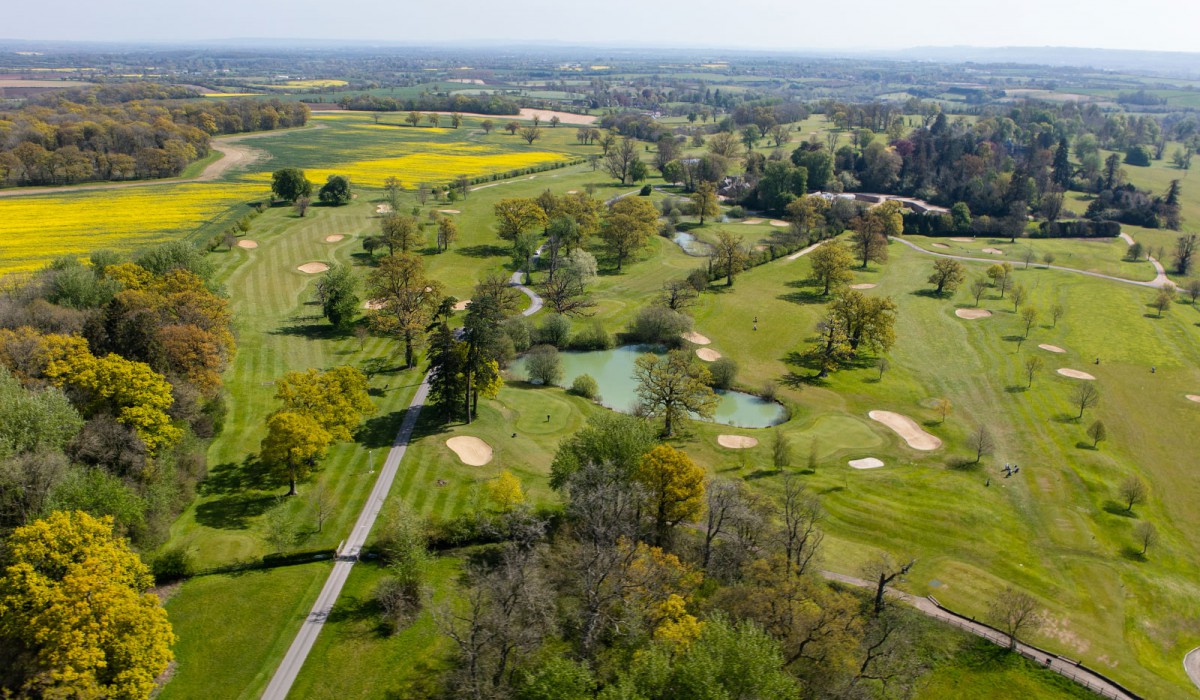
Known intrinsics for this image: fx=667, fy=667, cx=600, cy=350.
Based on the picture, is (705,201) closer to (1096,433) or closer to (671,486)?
(1096,433)

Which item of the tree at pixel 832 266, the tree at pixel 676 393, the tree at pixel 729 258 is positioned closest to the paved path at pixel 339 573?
the tree at pixel 676 393

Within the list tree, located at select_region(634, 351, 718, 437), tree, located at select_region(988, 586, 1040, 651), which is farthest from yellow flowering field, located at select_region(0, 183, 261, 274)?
tree, located at select_region(988, 586, 1040, 651)

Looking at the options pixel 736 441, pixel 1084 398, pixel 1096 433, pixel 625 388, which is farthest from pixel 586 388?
pixel 1084 398

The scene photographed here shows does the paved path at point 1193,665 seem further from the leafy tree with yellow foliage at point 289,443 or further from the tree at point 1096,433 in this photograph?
the leafy tree with yellow foliage at point 289,443

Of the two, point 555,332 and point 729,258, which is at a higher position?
point 729,258

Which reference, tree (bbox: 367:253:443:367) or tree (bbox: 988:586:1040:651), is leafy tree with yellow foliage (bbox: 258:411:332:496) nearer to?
tree (bbox: 367:253:443:367)

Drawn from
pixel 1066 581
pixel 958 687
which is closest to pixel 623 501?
pixel 958 687
